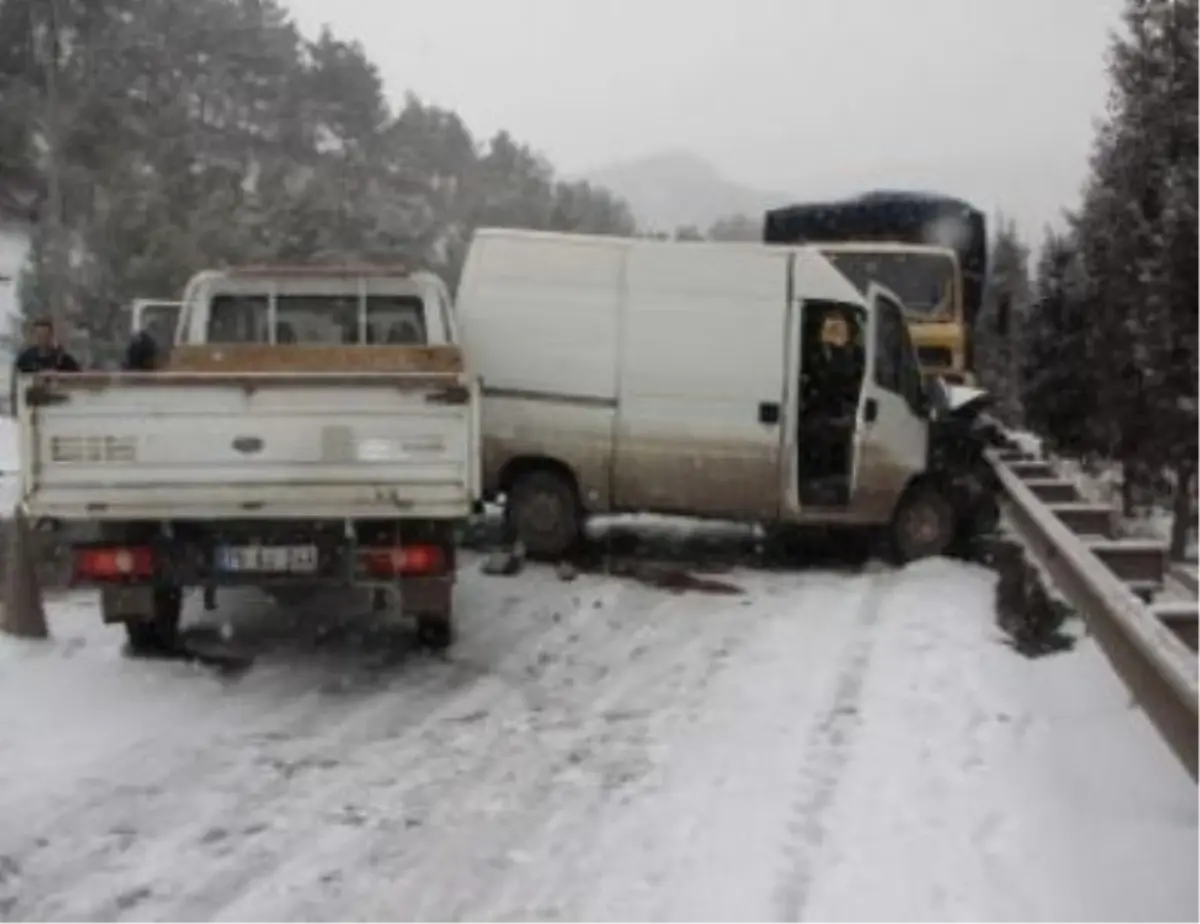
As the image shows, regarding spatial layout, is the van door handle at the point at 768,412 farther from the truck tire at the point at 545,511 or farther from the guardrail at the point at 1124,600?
the guardrail at the point at 1124,600

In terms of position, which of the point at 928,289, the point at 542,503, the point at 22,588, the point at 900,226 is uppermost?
the point at 900,226

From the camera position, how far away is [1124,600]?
7551 mm

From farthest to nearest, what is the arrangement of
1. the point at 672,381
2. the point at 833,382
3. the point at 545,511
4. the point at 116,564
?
1. the point at 833,382
2. the point at 545,511
3. the point at 672,381
4. the point at 116,564

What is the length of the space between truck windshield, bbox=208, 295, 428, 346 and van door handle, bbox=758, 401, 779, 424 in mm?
2839

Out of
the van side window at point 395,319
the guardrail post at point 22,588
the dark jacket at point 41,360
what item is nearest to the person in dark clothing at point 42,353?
the dark jacket at point 41,360

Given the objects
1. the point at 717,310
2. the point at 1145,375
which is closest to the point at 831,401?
the point at 717,310

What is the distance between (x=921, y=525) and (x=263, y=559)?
6631mm

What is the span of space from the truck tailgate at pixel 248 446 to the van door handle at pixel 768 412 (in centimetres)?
461

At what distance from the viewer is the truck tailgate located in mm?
8445

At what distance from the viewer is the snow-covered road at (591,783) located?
17.9ft

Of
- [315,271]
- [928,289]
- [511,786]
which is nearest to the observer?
[511,786]

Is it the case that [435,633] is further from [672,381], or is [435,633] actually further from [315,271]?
[672,381]

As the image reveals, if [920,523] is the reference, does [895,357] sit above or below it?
above

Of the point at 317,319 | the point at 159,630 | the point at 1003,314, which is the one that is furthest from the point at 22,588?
the point at 1003,314
